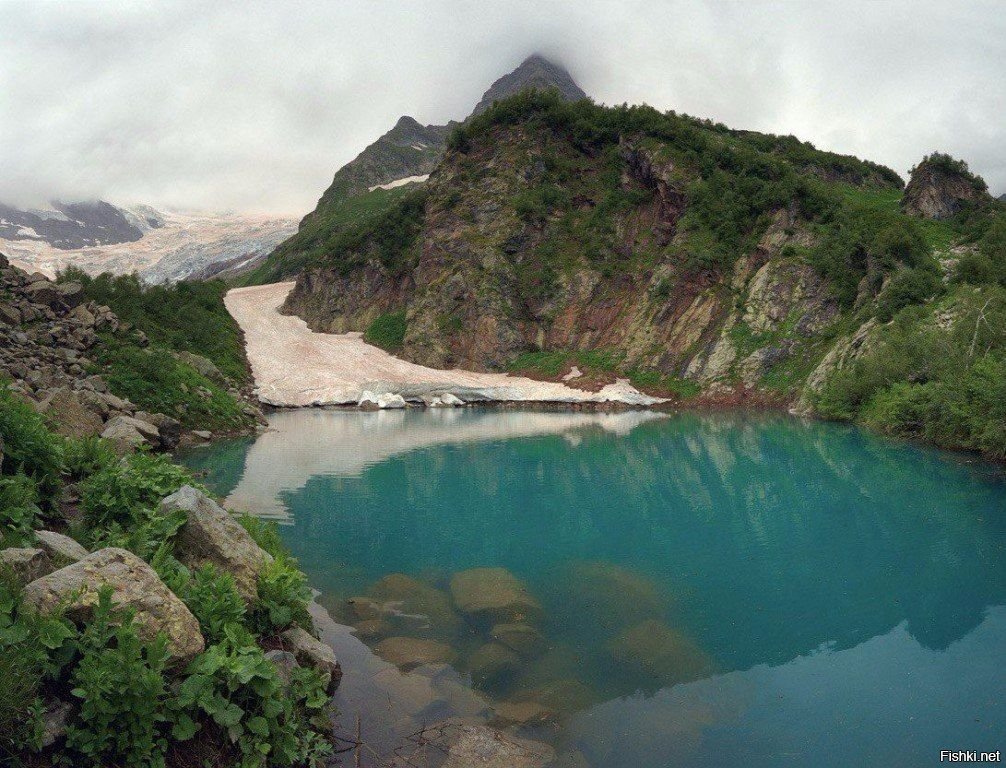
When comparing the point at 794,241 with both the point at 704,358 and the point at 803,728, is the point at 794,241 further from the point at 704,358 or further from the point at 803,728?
the point at 803,728

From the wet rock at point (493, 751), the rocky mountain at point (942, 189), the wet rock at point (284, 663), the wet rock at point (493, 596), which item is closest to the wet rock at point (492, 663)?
the wet rock at point (493, 596)

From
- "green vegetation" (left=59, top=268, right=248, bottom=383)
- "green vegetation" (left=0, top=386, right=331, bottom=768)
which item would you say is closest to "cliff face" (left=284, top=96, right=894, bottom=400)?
"green vegetation" (left=59, top=268, right=248, bottom=383)

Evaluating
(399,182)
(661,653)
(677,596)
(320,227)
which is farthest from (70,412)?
(399,182)

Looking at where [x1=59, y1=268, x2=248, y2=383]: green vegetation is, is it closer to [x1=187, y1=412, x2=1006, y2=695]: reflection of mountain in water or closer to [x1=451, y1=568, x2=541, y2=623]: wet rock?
[x1=187, y1=412, x2=1006, y2=695]: reflection of mountain in water

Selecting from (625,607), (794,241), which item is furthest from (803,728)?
(794,241)

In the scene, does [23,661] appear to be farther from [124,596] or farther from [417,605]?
[417,605]

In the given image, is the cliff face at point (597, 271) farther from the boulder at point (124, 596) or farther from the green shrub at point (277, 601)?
the boulder at point (124, 596)
